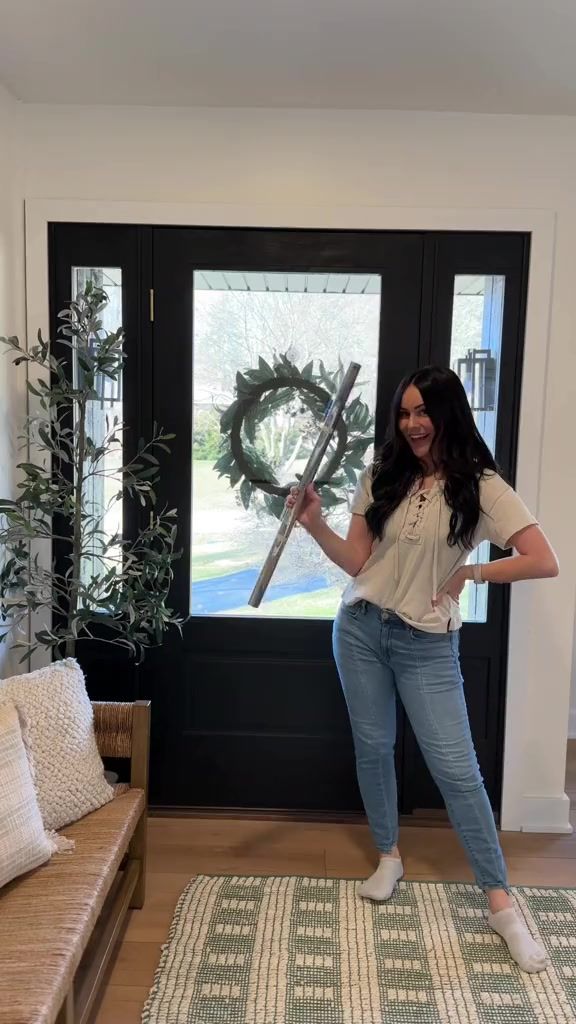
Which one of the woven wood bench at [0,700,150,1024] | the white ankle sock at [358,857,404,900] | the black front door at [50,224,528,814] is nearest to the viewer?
the woven wood bench at [0,700,150,1024]

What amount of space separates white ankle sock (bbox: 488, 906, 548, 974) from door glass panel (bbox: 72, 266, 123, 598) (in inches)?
59.4

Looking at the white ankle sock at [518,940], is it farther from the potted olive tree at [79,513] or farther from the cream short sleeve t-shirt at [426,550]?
the potted olive tree at [79,513]

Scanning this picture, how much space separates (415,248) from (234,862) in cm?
204

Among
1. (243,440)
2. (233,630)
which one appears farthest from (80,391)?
(233,630)

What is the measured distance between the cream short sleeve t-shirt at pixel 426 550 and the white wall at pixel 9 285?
1.19 m

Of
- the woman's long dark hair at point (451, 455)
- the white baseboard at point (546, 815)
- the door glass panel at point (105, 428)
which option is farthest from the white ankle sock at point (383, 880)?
the door glass panel at point (105, 428)

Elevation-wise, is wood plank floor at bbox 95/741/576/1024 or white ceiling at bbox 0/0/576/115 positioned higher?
white ceiling at bbox 0/0/576/115

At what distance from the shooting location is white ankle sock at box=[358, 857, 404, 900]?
6.45 feet

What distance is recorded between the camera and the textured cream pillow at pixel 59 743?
1640 millimetres

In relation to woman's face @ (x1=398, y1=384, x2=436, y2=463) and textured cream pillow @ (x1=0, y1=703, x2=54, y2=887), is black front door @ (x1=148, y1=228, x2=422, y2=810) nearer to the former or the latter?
woman's face @ (x1=398, y1=384, x2=436, y2=463)

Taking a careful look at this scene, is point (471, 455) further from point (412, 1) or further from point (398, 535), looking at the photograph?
point (412, 1)

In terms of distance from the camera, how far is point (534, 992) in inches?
65.4

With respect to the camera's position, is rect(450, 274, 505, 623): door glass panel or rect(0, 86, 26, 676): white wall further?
rect(450, 274, 505, 623): door glass panel

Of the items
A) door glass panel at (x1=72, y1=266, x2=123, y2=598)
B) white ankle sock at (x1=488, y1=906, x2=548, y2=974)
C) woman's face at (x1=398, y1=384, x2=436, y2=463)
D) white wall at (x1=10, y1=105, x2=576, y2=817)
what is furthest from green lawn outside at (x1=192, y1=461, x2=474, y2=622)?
white wall at (x1=10, y1=105, x2=576, y2=817)
